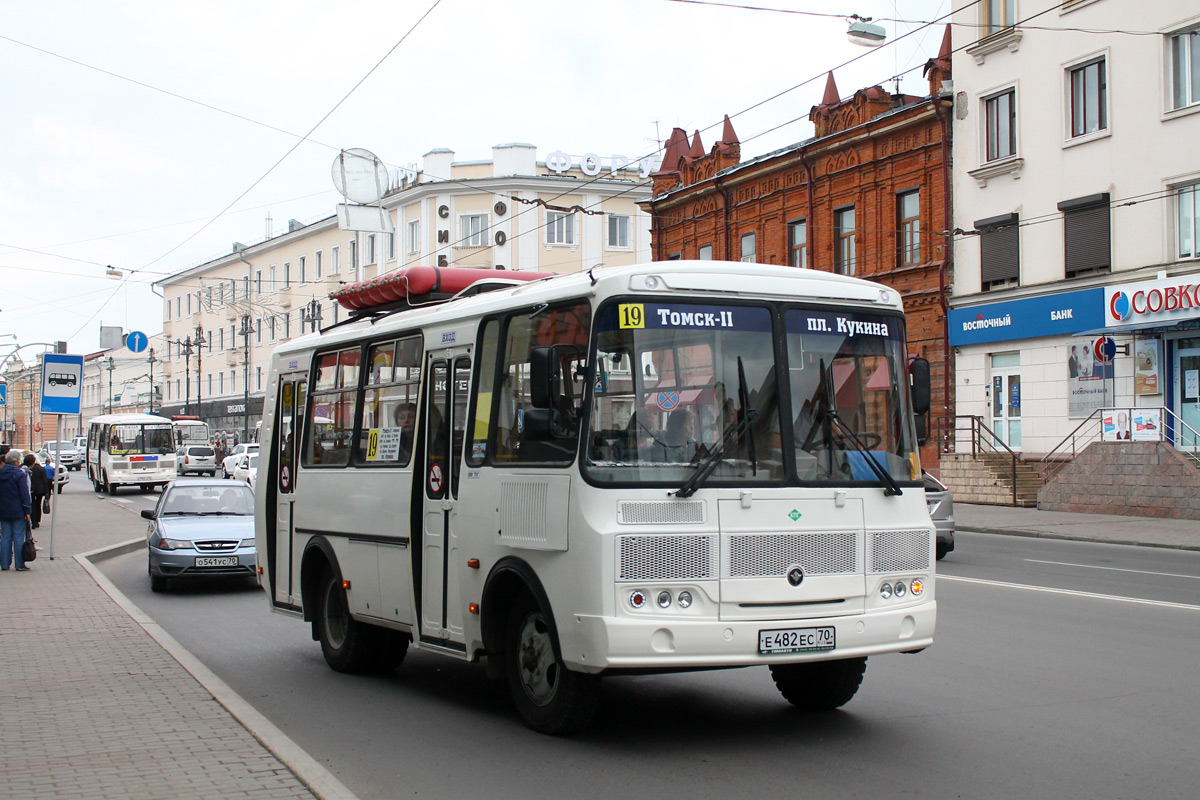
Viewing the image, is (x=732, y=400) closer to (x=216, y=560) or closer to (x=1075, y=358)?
(x=216, y=560)

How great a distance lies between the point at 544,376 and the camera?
6.77 meters

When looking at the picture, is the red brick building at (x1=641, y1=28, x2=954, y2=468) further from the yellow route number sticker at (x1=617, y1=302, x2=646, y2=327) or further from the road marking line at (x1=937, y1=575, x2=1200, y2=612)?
the yellow route number sticker at (x1=617, y1=302, x2=646, y2=327)

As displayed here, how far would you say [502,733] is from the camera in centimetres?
746

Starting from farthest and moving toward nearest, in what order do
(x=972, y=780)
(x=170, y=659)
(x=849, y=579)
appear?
(x=170, y=659), (x=849, y=579), (x=972, y=780)

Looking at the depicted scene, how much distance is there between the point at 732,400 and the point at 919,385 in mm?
1470

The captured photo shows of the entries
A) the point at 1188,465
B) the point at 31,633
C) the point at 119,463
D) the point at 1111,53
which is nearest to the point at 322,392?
the point at 31,633

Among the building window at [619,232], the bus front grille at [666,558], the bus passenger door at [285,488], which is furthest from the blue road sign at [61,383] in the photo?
the building window at [619,232]

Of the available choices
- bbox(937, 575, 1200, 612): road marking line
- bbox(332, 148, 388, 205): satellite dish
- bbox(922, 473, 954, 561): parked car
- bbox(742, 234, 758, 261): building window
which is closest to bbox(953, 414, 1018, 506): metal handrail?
bbox(742, 234, 758, 261): building window

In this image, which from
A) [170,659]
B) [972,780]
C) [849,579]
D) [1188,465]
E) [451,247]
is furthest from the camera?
[451,247]

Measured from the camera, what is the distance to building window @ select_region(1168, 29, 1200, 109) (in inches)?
1069

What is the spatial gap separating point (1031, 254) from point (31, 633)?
25776mm

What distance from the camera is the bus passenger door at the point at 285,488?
10.8 m

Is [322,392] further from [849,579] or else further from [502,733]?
[849,579]

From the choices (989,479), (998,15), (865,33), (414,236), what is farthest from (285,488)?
(414,236)
